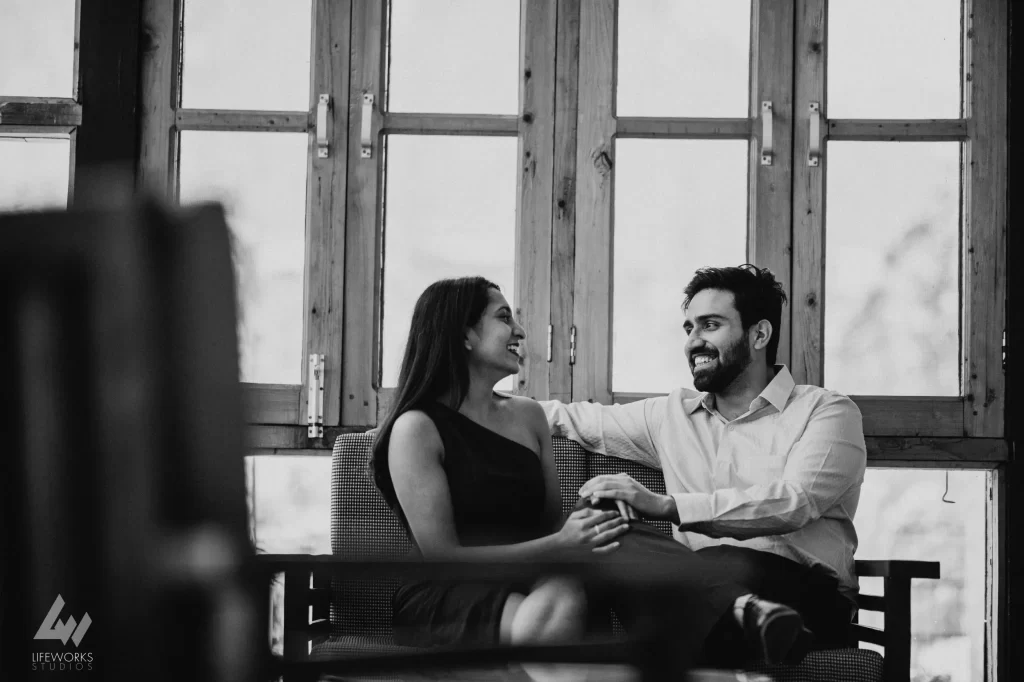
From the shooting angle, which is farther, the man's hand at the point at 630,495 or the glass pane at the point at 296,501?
the glass pane at the point at 296,501

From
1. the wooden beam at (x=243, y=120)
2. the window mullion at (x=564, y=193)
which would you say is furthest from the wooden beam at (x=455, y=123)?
the wooden beam at (x=243, y=120)

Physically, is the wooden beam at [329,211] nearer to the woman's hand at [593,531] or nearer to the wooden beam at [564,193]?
the wooden beam at [564,193]

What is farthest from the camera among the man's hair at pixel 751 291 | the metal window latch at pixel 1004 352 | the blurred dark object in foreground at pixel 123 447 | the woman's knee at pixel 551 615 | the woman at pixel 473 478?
the metal window latch at pixel 1004 352

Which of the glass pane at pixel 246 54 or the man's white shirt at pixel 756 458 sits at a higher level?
the glass pane at pixel 246 54

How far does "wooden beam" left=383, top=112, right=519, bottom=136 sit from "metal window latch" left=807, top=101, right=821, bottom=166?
866 mm

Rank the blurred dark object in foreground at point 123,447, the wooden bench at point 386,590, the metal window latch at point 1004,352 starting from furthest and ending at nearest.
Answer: the metal window latch at point 1004,352 → the wooden bench at point 386,590 → the blurred dark object in foreground at point 123,447

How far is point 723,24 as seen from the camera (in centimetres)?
299

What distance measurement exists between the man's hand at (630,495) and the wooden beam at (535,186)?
665 mm

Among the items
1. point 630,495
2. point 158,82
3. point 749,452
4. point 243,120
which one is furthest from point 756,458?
point 158,82

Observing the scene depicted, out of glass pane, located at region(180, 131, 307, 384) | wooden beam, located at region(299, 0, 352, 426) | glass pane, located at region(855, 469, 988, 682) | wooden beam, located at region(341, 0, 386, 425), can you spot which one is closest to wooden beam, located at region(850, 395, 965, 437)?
glass pane, located at region(855, 469, 988, 682)

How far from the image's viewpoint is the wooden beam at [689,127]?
2.95 metres

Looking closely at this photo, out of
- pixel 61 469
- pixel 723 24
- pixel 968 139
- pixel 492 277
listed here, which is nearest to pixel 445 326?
pixel 492 277

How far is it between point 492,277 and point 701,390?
0.73 m

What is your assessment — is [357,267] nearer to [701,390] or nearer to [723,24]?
[701,390]
